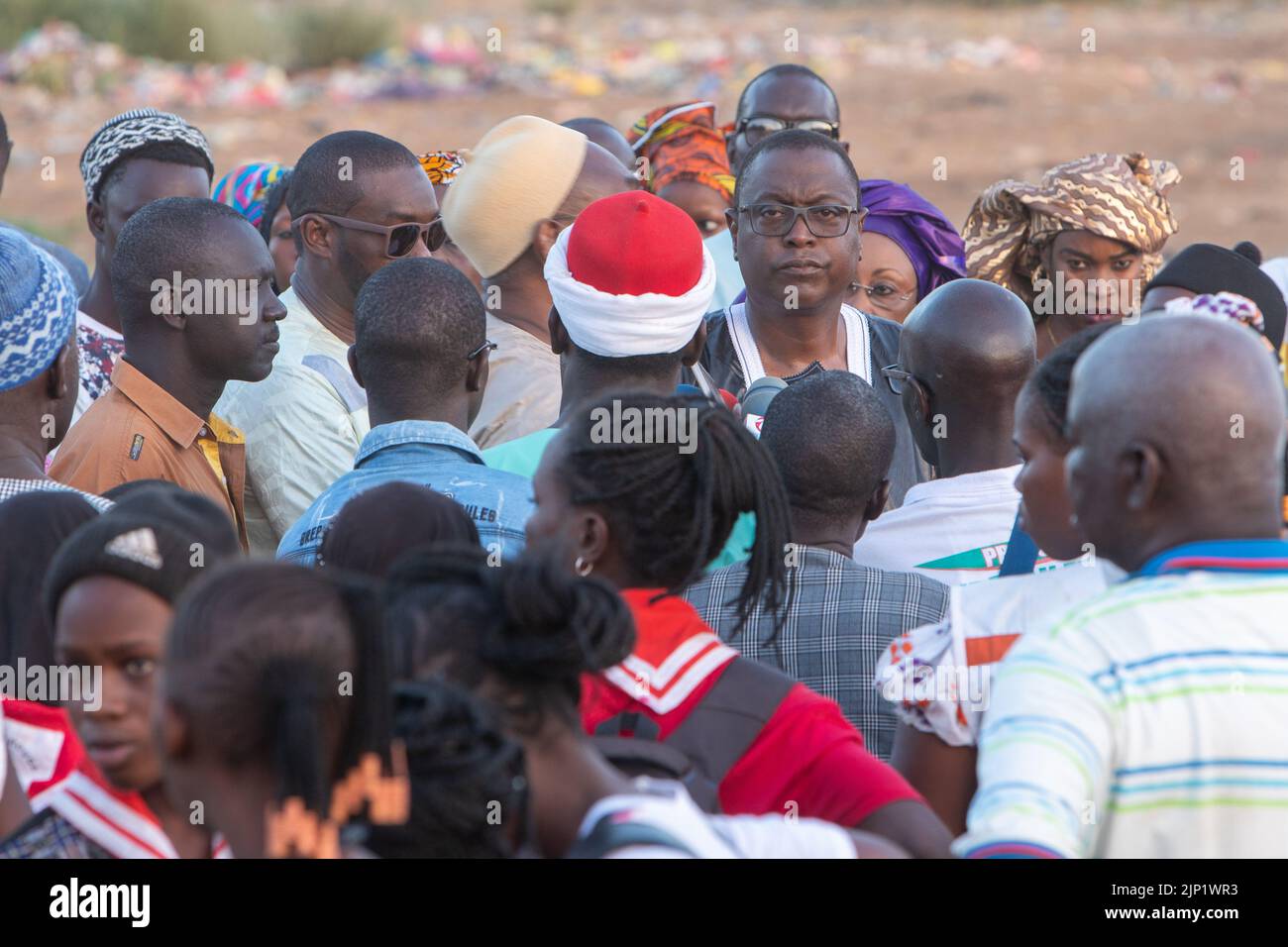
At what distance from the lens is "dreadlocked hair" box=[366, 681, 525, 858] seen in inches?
86.3

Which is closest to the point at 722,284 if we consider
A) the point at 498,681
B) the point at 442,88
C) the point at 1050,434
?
the point at 1050,434

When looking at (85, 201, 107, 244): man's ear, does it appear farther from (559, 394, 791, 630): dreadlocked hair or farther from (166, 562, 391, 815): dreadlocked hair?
(166, 562, 391, 815): dreadlocked hair

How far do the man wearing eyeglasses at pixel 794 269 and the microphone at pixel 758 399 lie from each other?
318mm

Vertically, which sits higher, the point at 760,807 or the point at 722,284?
the point at 722,284

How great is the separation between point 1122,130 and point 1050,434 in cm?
2017

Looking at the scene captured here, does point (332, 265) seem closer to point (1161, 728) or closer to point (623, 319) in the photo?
point (623, 319)

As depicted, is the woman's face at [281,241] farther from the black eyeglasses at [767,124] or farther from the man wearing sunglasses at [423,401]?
the man wearing sunglasses at [423,401]

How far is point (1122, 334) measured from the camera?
2.69 m

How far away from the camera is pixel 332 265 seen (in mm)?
5395

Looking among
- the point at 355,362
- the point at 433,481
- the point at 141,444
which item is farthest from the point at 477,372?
the point at 141,444

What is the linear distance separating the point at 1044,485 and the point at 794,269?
7.16 feet

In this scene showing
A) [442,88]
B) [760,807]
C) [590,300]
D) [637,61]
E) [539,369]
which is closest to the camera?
[760,807]

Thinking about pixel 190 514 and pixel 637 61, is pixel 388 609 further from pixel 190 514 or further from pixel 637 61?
pixel 637 61

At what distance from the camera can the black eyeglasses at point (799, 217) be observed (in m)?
→ 5.52
